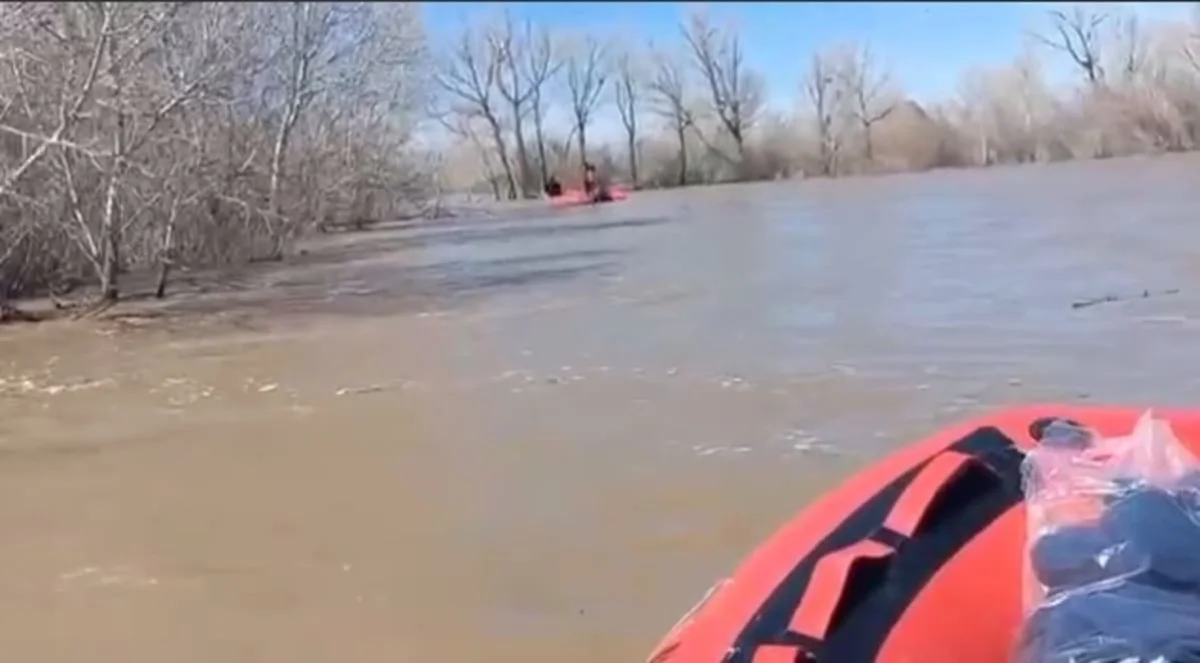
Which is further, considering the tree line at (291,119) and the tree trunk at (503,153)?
the tree trunk at (503,153)

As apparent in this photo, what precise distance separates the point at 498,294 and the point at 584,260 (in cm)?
302

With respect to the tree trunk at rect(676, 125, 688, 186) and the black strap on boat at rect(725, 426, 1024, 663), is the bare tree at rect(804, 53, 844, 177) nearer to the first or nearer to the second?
the tree trunk at rect(676, 125, 688, 186)

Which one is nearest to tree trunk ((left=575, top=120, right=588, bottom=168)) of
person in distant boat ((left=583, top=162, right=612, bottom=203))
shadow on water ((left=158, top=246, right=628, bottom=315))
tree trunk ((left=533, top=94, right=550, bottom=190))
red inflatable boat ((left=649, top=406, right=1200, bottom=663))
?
tree trunk ((left=533, top=94, right=550, bottom=190))

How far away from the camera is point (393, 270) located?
15070 millimetres

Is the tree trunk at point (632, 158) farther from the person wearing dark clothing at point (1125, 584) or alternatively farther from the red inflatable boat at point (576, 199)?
the person wearing dark clothing at point (1125, 584)

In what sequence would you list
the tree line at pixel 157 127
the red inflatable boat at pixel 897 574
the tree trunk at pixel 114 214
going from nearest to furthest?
the red inflatable boat at pixel 897 574 < the tree line at pixel 157 127 < the tree trunk at pixel 114 214

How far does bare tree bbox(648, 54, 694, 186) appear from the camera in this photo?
3356 cm

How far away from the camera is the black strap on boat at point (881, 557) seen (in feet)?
6.02

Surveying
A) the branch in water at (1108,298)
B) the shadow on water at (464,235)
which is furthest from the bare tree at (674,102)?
the branch in water at (1108,298)

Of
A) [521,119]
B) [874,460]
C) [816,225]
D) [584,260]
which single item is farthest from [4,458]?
[521,119]

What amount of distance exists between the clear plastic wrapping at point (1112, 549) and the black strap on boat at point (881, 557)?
0.23 ft

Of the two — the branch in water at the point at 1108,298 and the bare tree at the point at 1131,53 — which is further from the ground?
the bare tree at the point at 1131,53

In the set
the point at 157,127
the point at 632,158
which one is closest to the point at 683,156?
the point at 632,158

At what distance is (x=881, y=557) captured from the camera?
1.96 m
